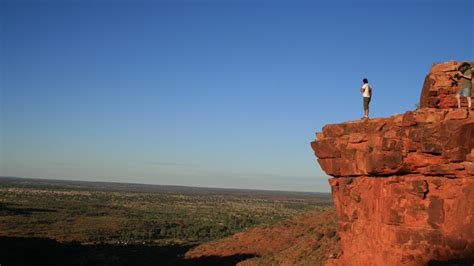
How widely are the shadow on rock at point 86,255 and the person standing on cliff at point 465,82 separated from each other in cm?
1911

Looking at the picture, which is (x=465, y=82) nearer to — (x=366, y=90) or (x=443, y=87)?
(x=443, y=87)

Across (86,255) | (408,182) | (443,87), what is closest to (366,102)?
(443,87)

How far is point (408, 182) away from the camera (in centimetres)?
1005

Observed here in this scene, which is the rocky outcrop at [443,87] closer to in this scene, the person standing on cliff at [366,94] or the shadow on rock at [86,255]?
the person standing on cliff at [366,94]

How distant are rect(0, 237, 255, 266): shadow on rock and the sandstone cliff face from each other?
16.1 meters

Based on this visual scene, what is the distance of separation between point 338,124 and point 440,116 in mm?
3081

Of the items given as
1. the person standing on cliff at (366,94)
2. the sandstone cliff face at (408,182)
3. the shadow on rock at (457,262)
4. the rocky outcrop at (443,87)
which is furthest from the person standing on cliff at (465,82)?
the shadow on rock at (457,262)

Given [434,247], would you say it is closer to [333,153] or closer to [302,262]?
[333,153]

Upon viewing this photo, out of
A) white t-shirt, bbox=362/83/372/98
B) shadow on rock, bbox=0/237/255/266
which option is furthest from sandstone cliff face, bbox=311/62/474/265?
shadow on rock, bbox=0/237/255/266

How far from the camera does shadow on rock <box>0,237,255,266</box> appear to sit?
2605cm

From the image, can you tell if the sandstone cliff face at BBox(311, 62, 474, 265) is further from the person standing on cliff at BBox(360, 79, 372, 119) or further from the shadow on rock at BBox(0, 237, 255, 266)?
the shadow on rock at BBox(0, 237, 255, 266)

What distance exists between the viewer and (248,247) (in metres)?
30.2

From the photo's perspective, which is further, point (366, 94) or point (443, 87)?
point (366, 94)

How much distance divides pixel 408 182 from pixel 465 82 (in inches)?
107
